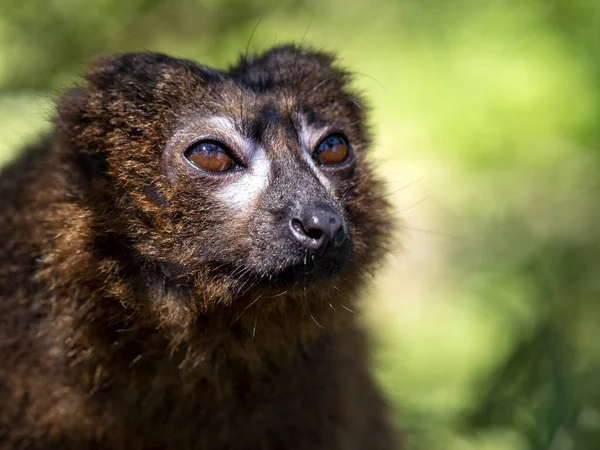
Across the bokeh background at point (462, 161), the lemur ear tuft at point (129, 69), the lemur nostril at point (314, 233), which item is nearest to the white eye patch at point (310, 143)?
the lemur nostril at point (314, 233)

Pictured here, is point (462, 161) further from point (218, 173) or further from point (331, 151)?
point (218, 173)

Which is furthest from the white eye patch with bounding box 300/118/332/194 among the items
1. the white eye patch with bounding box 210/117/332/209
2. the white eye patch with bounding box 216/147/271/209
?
the white eye patch with bounding box 216/147/271/209

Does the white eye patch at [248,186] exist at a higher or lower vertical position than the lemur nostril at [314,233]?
higher

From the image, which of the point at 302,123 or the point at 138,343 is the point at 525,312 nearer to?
the point at 302,123

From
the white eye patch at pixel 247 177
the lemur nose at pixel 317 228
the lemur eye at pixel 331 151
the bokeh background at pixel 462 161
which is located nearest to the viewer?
the lemur nose at pixel 317 228

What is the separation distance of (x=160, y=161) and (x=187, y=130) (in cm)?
17

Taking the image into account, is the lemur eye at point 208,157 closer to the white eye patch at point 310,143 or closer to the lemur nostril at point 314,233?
the white eye patch at point 310,143

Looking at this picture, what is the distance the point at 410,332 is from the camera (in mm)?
7395

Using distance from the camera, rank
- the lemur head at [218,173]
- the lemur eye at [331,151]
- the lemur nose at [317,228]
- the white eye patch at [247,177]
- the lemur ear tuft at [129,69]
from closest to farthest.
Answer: the lemur nose at [317,228] → the lemur head at [218,173] → the white eye patch at [247,177] → the lemur ear tuft at [129,69] → the lemur eye at [331,151]

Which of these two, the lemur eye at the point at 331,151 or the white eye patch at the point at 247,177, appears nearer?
the white eye patch at the point at 247,177

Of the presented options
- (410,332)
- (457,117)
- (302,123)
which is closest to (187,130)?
(302,123)

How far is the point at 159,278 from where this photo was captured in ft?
→ 12.2

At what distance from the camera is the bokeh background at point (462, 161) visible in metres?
4.72

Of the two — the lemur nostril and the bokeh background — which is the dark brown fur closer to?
the lemur nostril
